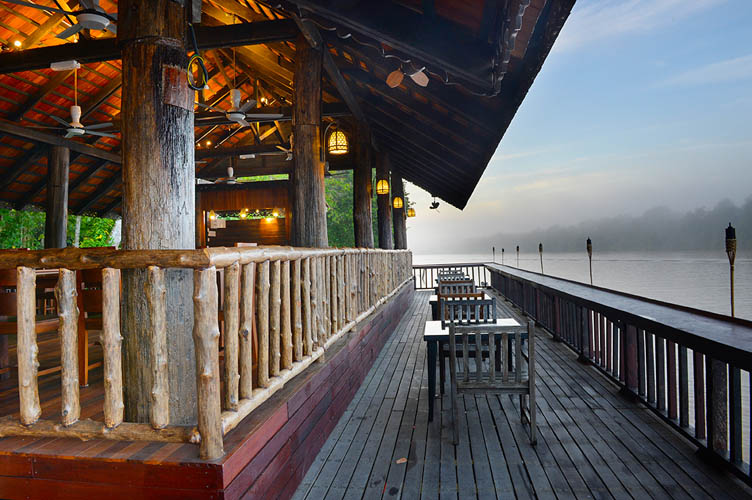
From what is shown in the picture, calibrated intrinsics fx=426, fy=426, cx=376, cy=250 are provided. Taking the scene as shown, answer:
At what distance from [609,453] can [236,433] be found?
2.39 m

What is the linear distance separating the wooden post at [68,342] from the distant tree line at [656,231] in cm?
4240

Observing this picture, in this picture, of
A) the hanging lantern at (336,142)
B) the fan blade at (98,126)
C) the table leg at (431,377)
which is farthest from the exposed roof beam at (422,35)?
the fan blade at (98,126)

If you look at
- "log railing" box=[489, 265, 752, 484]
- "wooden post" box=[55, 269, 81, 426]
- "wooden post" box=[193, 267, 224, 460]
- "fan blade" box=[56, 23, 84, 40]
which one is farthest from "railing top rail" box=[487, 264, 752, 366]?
"fan blade" box=[56, 23, 84, 40]

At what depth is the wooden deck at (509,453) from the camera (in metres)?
2.37

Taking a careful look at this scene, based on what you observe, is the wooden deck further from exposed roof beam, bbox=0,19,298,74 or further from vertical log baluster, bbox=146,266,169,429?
exposed roof beam, bbox=0,19,298,74

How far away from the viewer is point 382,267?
677cm

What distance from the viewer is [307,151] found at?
5.22m

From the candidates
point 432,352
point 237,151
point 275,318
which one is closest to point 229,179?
point 237,151

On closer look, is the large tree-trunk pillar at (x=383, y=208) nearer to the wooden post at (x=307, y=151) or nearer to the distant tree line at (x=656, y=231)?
the wooden post at (x=307, y=151)


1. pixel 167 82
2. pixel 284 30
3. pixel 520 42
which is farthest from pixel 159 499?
pixel 284 30

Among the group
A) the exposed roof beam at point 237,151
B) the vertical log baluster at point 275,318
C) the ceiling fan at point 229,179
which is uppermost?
the exposed roof beam at point 237,151

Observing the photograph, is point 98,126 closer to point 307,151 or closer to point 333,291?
point 307,151

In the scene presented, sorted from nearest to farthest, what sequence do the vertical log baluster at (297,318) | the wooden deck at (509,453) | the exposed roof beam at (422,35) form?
the wooden deck at (509,453)
the vertical log baluster at (297,318)
the exposed roof beam at (422,35)

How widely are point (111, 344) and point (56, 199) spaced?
1003 cm
